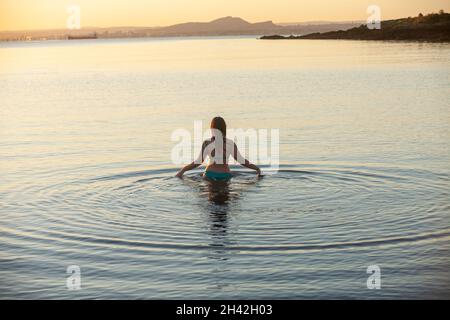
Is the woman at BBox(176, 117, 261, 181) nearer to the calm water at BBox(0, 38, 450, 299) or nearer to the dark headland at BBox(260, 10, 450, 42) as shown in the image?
the calm water at BBox(0, 38, 450, 299)

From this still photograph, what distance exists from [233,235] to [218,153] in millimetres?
4687

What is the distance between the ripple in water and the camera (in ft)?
36.7

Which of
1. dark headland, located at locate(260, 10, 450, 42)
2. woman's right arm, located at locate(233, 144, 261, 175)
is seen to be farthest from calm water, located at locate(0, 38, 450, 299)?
dark headland, located at locate(260, 10, 450, 42)

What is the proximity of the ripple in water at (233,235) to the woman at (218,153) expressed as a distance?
365 millimetres

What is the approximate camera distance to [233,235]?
13.8 m

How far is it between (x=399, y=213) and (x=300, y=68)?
5186 cm

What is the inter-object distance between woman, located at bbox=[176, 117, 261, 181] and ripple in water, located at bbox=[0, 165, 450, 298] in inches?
14.4

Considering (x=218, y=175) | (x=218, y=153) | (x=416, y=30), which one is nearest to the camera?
(x=218, y=153)

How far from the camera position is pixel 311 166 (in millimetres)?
20594

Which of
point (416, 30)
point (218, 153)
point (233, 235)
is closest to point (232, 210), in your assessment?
point (233, 235)

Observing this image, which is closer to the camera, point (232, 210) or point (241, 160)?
point (232, 210)

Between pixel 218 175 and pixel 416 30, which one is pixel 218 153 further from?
pixel 416 30
